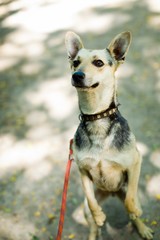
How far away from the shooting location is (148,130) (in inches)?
256

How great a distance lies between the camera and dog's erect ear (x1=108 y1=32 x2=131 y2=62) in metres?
3.82

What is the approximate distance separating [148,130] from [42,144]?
2.27m

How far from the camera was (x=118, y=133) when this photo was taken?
3.85 meters

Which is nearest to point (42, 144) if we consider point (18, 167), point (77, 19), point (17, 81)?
point (18, 167)

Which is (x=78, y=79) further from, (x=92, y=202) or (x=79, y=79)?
(x=92, y=202)

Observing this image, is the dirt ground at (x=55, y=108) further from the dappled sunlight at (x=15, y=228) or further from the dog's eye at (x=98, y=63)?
the dog's eye at (x=98, y=63)

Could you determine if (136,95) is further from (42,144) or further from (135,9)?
(135,9)

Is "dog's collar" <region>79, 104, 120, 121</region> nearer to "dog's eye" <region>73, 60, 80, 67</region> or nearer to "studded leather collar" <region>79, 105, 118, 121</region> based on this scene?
"studded leather collar" <region>79, 105, 118, 121</region>

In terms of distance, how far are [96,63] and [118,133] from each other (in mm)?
861

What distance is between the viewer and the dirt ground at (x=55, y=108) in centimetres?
527

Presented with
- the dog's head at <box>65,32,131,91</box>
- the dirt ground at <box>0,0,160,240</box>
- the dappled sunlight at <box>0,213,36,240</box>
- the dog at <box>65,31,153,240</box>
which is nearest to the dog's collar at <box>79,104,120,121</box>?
the dog at <box>65,31,153,240</box>

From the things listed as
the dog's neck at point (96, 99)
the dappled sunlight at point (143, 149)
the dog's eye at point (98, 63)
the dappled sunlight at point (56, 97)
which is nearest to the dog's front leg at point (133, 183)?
the dog's neck at point (96, 99)

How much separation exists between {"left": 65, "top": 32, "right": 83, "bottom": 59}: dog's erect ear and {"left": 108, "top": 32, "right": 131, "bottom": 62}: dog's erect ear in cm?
44

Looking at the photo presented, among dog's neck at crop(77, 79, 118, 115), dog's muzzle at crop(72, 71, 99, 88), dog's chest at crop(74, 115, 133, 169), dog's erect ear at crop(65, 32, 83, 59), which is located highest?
dog's erect ear at crop(65, 32, 83, 59)
